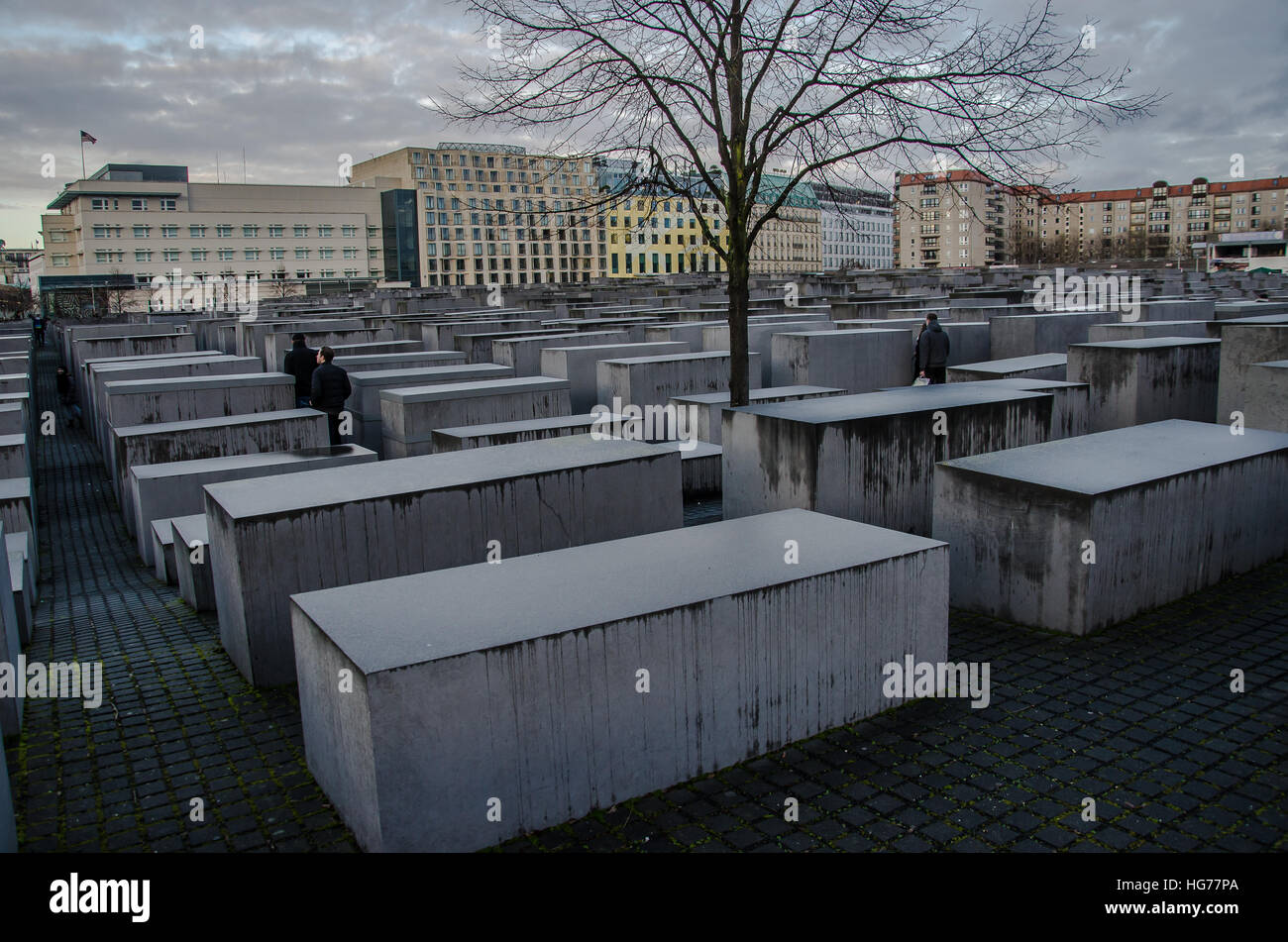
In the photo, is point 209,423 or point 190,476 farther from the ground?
point 209,423

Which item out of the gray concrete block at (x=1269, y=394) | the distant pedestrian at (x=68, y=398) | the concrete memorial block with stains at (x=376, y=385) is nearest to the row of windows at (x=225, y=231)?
the distant pedestrian at (x=68, y=398)

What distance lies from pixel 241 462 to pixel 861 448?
6023mm

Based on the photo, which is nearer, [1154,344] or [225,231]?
[1154,344]

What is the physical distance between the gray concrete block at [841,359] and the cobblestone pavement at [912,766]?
26.4 ft

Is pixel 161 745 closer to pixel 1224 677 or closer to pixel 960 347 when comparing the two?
pixel 1224 677

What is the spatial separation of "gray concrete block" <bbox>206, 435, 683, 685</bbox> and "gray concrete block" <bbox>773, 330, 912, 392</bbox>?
673cm

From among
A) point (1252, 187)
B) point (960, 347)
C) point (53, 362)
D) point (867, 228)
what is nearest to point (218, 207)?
point (53, 362)

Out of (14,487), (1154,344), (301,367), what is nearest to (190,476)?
(14,487)

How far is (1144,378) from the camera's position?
11.4 meters

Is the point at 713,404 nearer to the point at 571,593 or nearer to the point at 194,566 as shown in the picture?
the point at 194,566

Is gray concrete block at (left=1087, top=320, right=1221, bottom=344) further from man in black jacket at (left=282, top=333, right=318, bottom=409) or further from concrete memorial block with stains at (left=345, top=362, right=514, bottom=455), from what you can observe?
man in black jacket at (left=282, top=333, right=318, bottom=409)

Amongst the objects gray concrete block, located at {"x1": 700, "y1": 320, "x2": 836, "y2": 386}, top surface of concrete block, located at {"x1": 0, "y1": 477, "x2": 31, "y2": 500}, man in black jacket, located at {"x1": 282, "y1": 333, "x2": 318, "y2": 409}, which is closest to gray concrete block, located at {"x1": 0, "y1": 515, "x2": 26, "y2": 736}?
top surface of concrete block, located at {"x1": 0, "y1": 477, "x2": 31, "y2": 500}

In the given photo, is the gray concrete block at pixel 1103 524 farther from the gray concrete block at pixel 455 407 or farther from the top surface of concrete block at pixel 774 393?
the gray concrete block at pixel 455 407
